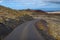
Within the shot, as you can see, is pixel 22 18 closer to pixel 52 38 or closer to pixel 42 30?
pixel 42 30

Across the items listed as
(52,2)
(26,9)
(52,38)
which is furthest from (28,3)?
(52,38)

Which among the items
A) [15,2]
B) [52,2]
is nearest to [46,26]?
[52,2]

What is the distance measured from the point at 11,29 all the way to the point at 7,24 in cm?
29

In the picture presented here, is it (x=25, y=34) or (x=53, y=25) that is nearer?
(x=25, y=34)

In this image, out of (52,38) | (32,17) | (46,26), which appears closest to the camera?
(52,38)

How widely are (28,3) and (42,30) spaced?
1.35 meters

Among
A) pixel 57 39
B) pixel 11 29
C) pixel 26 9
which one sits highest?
pixel 26 9

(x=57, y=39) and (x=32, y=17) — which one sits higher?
(x=32, y=17)

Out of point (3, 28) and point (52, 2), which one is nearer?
point (3, 28)

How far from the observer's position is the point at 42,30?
555cm

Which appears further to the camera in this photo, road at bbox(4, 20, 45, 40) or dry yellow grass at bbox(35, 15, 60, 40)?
dry yellow grass at bbox(35, 15, 60, 40)

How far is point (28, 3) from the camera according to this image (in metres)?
6.44

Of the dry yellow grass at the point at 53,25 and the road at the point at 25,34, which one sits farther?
the dry yellow grass at the point at 53,25

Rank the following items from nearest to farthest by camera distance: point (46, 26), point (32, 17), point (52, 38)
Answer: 1. point (52, 38)
2. point (46, 26)
3. point (32, 17)
